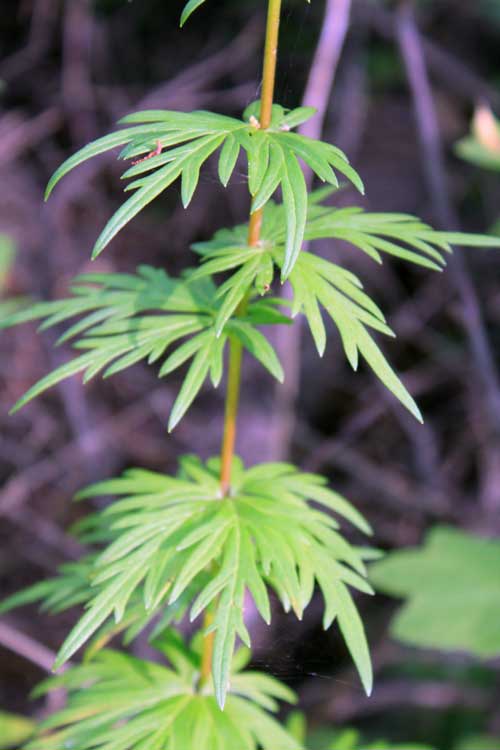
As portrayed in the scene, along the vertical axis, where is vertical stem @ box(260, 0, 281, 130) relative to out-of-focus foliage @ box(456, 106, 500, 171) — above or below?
above

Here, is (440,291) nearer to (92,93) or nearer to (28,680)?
(92,93)

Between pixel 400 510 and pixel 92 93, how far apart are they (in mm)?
2486

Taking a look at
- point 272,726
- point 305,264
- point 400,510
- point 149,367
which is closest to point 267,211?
point 305,264

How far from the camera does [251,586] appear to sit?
0.94 m

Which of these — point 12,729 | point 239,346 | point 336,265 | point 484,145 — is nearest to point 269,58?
point 336,265

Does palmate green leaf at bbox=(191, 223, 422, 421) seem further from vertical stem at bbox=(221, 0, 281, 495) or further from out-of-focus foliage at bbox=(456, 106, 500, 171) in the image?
out-of-focus foliage at bbox=(456, 106, 500, 171)

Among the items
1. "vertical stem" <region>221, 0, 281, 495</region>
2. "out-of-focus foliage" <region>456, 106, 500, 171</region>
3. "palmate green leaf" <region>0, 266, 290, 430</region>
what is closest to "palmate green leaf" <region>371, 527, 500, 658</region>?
"out-of-focus foliage" <region>456, 106, 500, 171</region>

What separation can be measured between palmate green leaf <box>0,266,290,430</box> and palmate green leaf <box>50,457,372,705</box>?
0.45 feet

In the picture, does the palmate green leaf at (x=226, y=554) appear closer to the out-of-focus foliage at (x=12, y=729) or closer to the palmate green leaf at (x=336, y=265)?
the palmate green leaf at (x=336, y=265)

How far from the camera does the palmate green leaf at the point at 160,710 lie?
3.47 feet

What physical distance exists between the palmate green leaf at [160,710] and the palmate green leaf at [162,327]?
399 millimetres

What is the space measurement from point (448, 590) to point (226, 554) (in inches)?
59.6

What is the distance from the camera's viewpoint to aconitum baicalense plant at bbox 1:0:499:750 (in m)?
0.90

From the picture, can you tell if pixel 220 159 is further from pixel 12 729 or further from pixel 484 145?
pixel 12 729
